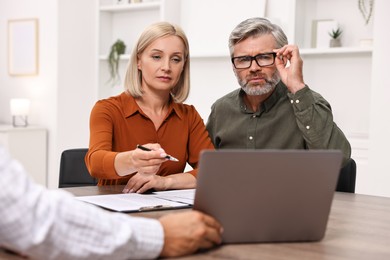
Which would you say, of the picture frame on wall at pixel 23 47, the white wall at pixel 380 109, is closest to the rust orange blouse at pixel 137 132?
the white wall at pixel 380 109

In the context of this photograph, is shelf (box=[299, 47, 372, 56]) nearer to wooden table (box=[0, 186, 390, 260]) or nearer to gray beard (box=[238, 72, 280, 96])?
gray beard (box=[238, 72, 280, 96])

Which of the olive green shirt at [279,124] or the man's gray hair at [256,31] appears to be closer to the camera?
the olive green shirt at [279,124]

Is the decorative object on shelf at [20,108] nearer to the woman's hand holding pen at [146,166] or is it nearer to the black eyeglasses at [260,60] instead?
the black eyeglasses at [260,60]

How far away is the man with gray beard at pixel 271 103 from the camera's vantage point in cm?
229

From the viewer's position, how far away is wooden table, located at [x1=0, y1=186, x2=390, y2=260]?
1.15m

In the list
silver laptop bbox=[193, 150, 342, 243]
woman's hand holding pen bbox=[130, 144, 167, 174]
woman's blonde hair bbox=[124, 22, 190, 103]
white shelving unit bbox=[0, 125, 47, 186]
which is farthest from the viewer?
white shelving unit bbox=[0, 125, 47, 186]

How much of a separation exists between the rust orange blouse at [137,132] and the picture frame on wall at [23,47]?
3.44 meters

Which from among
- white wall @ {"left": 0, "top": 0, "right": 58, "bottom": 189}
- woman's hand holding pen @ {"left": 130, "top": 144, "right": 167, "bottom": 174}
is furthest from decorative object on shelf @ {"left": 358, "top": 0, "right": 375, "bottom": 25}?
woman's hand holding pen @ {"left": 130, "top": 144, "right": 167, "bottom": 174}

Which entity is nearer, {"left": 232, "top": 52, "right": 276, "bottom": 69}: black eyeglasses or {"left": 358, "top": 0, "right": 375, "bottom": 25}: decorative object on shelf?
{"left": 232, "top": 52, "right": 276, "bottom": 69}: black eyeglasses

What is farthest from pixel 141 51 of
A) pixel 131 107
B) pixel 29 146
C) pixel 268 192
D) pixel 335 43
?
pixel 29 146

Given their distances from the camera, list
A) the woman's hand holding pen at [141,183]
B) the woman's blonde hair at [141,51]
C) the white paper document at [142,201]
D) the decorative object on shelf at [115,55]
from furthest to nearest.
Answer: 1. the decorative object on shelf at [115,55]
2. the woman's blonde hair at [141,51]
3. the woman's hand holding pen at [141,183]
4. the white paper document at [142,201]

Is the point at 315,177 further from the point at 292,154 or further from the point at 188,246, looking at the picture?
the point at 188,246

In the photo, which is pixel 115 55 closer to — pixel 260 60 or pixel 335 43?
pixel 335 43

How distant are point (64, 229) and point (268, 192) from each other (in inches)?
17.4
